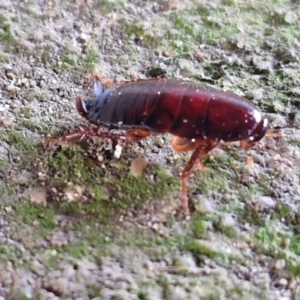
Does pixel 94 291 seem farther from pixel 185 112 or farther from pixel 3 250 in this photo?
pixel 185 112

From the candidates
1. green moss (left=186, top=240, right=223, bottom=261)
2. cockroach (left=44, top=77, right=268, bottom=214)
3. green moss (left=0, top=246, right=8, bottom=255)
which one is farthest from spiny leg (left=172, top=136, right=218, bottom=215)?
green moss (left=0, top=246, right=8, bottom=255)

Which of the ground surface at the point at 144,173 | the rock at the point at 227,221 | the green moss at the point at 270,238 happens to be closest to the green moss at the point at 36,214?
the ground surface at the point at 144,173

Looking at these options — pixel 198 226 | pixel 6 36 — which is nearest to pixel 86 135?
pixel 198 226

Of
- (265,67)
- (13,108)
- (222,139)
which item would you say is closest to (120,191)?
(222,139)

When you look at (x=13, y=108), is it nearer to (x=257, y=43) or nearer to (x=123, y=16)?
(x=123, y=16)

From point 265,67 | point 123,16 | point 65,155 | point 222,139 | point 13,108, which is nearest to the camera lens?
point 222,139

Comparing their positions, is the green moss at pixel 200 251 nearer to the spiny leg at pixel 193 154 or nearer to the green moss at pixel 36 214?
the spiny leg at pixel 193 154
